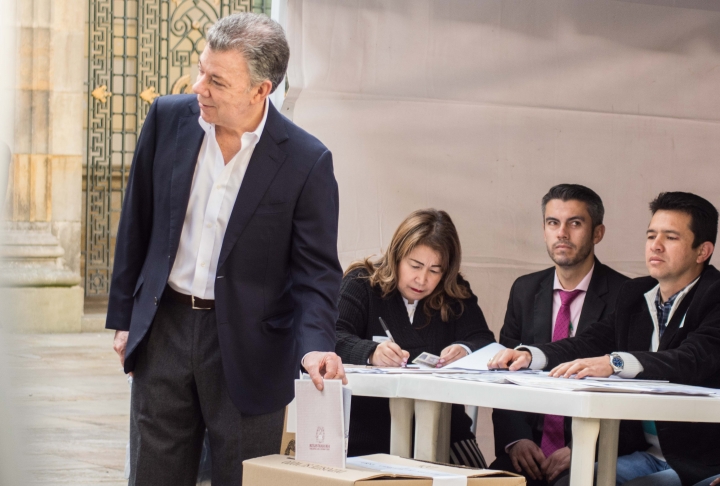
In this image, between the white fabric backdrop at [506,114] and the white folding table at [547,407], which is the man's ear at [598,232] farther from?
the white folding table at [547,407]

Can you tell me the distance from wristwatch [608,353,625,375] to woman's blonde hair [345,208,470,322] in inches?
33.7

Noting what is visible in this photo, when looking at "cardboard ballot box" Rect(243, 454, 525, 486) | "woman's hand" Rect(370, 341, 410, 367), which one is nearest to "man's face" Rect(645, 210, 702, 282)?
"woman's hand" Rect(370, 341, 410, 367)

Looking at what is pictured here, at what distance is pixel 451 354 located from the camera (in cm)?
360

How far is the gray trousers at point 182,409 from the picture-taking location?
89.4 inches

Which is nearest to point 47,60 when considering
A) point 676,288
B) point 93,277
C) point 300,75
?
point 93,277

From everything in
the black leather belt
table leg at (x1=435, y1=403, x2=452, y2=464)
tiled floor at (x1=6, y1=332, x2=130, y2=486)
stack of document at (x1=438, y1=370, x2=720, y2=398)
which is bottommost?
tiled floor at (x1=6, y1=332, x2=130, y2=486)

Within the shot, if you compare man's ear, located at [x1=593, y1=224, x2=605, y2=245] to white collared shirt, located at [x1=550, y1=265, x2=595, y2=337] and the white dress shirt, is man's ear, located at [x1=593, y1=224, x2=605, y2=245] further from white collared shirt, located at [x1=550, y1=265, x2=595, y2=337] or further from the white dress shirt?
the white dress shirt

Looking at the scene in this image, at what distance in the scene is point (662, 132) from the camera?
14.5 ft

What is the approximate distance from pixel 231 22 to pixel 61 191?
28.7ft

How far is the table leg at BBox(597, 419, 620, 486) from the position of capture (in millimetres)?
2807

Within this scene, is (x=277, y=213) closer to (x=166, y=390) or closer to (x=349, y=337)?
(x=166, y=390)

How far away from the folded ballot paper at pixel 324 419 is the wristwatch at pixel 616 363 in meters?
1.29

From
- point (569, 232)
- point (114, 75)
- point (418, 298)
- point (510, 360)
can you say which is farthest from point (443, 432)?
point (114, 75)

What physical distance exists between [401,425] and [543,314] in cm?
101
